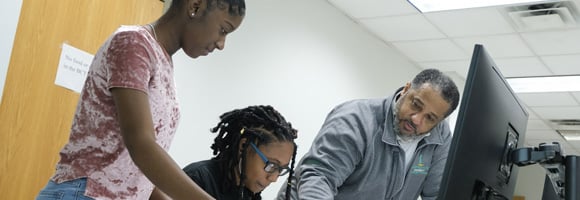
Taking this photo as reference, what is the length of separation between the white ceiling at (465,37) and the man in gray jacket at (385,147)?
2.45 meters

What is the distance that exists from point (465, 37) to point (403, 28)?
50 cm

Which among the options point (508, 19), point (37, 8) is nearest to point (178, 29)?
point (37, 8)

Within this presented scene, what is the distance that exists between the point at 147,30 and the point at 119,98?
0.18 metres

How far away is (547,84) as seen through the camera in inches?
236

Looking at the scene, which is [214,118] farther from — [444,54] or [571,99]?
[571,99]

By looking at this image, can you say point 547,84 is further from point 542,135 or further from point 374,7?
point 374,7

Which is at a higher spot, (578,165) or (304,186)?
(578,165)

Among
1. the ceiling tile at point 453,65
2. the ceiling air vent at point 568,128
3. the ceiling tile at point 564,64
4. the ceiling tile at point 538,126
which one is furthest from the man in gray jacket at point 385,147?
the ceiling tile at point 538,126

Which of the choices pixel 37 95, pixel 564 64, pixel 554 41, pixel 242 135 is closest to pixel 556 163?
pixel 242 135

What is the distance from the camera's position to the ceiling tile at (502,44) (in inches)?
191

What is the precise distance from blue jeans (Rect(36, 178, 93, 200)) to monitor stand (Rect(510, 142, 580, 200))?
80 centimetres

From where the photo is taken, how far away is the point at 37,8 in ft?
8.07

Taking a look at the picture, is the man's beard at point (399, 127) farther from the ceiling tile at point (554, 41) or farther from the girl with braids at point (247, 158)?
the ceiling tile at point (554, 41)

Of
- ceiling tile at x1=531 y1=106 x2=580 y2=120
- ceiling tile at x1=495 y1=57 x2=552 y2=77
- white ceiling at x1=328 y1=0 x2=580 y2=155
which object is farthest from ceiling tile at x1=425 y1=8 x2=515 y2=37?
ceiling tile at x1=531 y1=106 x2=580 y2=120
